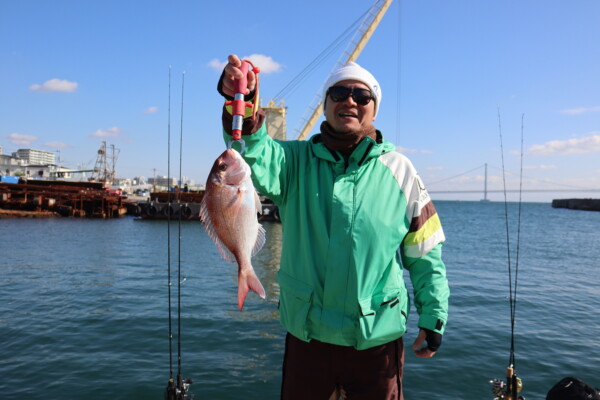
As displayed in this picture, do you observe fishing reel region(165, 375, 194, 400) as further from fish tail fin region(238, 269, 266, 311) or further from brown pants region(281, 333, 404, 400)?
fish tail fin region(238, 269, 266, 311)

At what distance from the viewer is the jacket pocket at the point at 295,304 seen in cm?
231

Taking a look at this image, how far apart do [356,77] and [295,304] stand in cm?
145

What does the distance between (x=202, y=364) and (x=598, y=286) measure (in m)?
14.4

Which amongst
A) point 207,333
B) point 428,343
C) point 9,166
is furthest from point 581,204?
point 9,166

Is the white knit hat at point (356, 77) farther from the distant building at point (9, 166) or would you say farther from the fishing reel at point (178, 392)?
the distant building at point (9, 166)

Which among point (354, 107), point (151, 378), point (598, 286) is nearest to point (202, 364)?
point (151, 378)

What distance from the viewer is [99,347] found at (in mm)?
7773

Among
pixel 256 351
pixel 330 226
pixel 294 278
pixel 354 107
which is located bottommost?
pixel 256 351

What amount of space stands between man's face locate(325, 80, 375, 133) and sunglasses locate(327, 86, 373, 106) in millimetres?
18

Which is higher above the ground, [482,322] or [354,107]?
[354,107]

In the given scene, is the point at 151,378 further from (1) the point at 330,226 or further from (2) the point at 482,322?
(2) the point at 482,322

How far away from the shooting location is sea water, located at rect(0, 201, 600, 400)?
6.41 m

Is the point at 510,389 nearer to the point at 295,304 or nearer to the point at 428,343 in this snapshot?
the point at 428,343

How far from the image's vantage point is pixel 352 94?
246cm
